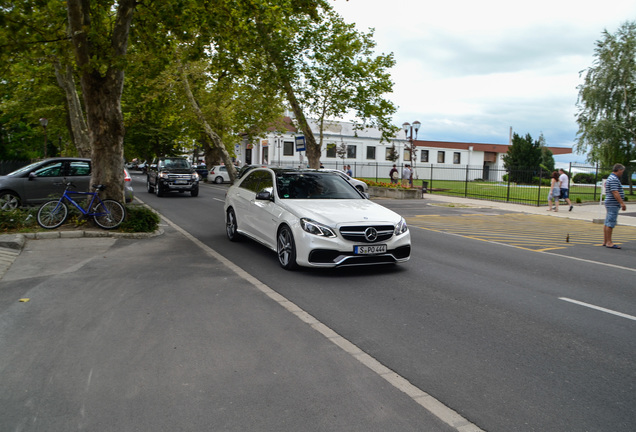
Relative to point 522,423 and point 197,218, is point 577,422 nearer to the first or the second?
point 522,423

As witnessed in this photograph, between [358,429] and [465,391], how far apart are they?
1032mm

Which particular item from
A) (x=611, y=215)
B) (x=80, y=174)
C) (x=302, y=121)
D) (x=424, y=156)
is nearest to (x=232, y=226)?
(x=80, y=174)

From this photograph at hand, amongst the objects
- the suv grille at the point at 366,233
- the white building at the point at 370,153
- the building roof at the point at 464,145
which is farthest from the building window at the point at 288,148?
the suv grille at the point at 366,233

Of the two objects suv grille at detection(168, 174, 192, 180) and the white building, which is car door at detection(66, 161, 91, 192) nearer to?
suv grille at detection(168, 174, 192, 180)

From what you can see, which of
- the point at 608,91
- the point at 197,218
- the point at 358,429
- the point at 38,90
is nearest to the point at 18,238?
the point at 197,218

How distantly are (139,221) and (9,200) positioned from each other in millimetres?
5536

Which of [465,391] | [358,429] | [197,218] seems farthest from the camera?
[197,218]

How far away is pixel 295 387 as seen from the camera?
3826mm

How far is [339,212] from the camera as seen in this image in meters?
7.87

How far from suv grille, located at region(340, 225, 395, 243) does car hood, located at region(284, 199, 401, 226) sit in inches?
3.7

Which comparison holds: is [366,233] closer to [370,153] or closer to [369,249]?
[369,249]

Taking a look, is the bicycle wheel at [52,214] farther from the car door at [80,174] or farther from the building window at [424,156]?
the building window at [424,156]

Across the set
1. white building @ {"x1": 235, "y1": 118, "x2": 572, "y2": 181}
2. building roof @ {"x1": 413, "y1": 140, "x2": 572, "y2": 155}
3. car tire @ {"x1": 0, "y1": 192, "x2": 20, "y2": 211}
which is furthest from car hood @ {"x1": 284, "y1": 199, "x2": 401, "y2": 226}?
building roof @ {"x1": 413, "y1": 140, "x2": 572, "y2": 155}

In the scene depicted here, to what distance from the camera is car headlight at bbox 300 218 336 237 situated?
7434 mm
